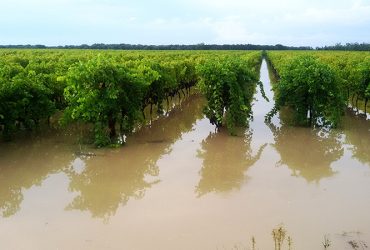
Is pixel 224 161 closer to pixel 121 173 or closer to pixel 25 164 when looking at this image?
pixel 121 173

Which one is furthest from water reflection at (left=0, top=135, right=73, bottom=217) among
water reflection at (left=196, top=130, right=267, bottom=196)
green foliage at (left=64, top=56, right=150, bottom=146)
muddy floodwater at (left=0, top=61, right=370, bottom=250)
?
water reflection at (left=196, top=130, right=267, bottom=196)

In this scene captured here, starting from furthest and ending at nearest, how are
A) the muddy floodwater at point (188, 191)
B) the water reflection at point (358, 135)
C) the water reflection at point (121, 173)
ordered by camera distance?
the water reflection at point (358, 135), the water reflection at point (121, 173), the muddy floodwater at point (188, 191)

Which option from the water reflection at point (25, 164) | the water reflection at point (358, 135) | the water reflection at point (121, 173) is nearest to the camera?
the water reflection at point (121, 173)

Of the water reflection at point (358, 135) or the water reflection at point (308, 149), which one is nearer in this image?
the water reflection at point (308, 149)

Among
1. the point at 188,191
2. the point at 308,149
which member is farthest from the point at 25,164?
the point at 308,149

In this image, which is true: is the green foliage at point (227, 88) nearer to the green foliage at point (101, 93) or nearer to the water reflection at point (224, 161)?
the water reflection at point (224, 161)

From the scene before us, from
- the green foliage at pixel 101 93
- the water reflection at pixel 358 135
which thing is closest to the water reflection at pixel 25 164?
the green foliage at pixel 101 93

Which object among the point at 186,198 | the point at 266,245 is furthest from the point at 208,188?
the point at 266,245
